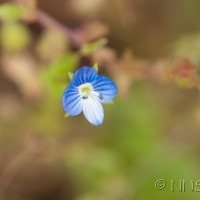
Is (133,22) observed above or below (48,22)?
above

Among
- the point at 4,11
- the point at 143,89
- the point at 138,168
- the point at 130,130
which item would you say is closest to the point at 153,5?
the point at 143,89

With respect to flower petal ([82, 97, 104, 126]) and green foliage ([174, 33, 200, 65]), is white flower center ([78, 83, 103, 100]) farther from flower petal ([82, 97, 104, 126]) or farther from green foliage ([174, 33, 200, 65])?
green foliage ([174, 33, 200, 65])

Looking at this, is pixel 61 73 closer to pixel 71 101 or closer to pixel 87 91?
pixel 87 91

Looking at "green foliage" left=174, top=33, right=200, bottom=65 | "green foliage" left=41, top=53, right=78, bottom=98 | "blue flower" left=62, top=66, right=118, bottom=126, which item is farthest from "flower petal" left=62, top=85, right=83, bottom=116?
"green foliage" left=174, top=33, right=200, bottom=65

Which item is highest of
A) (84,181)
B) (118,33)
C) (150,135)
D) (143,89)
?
(118,33)

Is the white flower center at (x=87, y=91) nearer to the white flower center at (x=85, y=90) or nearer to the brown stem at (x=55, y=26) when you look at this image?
the white flower center at (x=85, y=90)

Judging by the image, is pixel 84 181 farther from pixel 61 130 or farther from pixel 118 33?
pixel 118 33

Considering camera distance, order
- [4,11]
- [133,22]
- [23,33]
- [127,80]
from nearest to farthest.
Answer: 1. [4,11]
2. [127,80]
3. [23,33]
4. [133,22]
